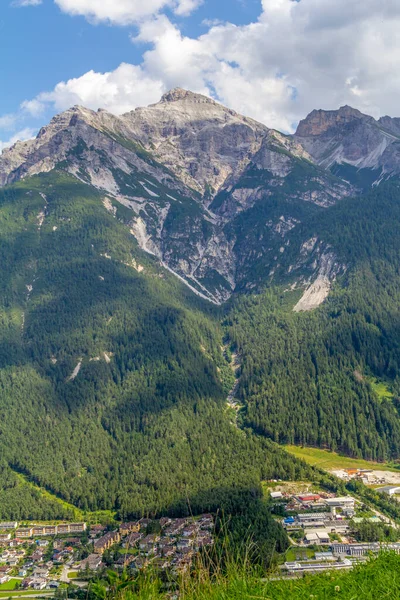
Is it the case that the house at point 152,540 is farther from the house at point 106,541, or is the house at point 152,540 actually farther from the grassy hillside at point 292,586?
the house at point 106,541

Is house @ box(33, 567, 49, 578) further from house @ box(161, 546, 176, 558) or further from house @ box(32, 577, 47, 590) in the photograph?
house @ box(161, 546, 176, 558)

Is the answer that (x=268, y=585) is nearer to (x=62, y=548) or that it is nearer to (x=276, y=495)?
(x=62, y=548)

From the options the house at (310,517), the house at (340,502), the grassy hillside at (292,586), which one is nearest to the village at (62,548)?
the house at (310,517)

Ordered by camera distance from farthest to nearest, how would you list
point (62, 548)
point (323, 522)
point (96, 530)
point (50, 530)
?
point (50, 530) < point (96, 530) < point (62, 548) < point (323, 522)

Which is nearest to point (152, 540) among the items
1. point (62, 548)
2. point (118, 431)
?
point (62, 548)

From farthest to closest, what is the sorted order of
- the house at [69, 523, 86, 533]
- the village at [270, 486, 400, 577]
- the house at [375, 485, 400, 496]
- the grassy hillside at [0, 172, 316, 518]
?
1. the grassy hillside at [0, 172, 316, 518]
2. the house at [375, 485, 400, 496]
3. the house at [69, 523, 86, 533]
4. the village at [270, 486, 400, 577]

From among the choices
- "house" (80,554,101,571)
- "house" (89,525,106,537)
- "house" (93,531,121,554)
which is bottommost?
"house" (89,525,106,537)

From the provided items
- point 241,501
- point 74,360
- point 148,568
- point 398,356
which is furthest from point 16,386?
point 148,568

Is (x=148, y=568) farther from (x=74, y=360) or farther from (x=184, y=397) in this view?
(x=74, y=360)

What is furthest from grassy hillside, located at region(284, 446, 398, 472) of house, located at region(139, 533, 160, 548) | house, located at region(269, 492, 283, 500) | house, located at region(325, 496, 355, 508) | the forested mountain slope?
house, located at region(139, 533, 160, 548)
